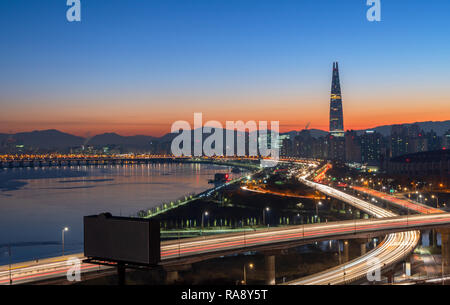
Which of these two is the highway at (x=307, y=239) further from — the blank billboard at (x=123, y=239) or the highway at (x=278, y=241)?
the blank billboard at (x=123, y=239)

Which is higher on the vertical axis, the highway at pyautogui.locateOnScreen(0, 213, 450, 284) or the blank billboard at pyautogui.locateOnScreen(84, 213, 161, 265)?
the blank billboard at pyautogui.locateOnScreen(84, 213, 161, 265)

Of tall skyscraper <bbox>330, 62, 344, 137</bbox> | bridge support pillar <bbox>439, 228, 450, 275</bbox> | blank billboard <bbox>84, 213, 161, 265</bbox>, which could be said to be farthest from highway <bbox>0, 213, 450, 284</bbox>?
tall skyscraper <bbox>330, 62, 344, 137</bbox>

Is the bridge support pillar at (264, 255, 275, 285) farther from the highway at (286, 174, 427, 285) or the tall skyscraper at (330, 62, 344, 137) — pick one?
the tall skyscraper at (330, 62, 344, 137)


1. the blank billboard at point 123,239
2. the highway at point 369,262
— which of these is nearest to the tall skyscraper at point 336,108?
the highway at point 369,262

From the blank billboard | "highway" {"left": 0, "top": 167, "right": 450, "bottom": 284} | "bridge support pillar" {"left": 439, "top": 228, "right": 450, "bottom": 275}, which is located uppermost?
the blank billboard

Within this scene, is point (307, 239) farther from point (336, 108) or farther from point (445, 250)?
point (336, 108)

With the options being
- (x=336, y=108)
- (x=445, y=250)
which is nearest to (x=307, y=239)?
(x=445, y=250)
